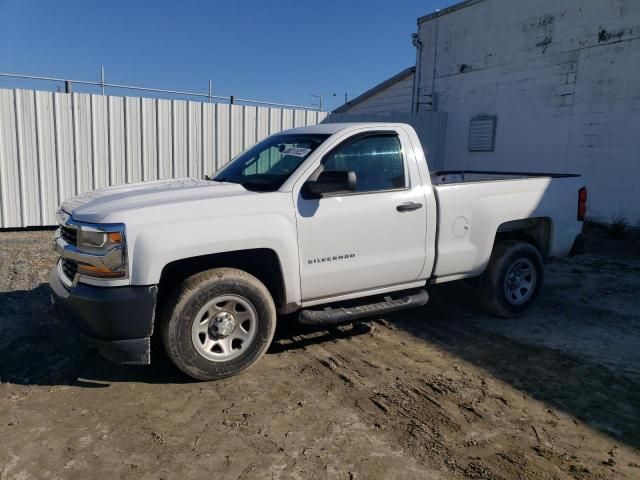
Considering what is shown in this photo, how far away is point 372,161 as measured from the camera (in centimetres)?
457

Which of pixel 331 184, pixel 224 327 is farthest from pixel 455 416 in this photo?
pixel 331 184

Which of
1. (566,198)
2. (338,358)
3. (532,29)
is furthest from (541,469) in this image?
(532,29)

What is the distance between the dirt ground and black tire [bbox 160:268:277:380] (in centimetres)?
16

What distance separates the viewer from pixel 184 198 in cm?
378

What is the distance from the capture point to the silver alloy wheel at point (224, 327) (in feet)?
12.4

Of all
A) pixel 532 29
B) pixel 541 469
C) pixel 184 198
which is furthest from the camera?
pixel 532 29

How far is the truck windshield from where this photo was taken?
4.25 m

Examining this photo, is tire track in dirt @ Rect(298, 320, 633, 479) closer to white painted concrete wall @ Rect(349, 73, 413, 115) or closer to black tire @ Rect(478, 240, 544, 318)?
black tire @ Rect(478, 240, 544, 318)

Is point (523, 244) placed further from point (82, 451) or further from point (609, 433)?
point (82, 451)

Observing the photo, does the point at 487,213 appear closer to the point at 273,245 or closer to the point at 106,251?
the point at 273,245

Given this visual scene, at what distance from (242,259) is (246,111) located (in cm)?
756

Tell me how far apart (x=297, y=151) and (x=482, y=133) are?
32.9 feet

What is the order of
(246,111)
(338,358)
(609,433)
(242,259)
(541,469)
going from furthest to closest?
(246,111), (338,358), (242,259), (609,433), (541,469)

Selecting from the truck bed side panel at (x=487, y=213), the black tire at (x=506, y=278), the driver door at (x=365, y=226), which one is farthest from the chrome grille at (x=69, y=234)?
the black tire at (x=506, y=278)
